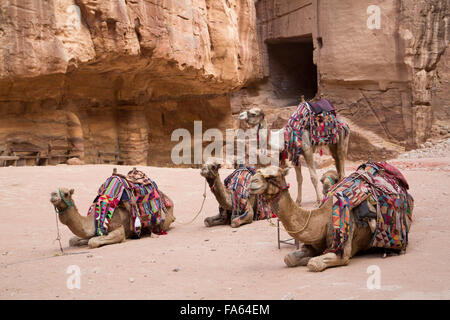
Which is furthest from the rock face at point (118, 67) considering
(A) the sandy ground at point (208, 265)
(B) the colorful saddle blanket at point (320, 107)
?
(B) the colorful saddle blanket at point (320, 107)

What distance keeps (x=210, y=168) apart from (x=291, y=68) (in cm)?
1874

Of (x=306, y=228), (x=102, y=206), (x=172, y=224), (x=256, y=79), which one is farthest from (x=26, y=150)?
(x=256, y=79)

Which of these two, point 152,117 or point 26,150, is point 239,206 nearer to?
point 26,150

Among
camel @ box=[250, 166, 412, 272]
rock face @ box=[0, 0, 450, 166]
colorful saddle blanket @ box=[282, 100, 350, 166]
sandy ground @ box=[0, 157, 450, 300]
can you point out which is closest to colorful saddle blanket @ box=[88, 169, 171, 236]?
sandy ground @ box=[0, 157, 450, 300]

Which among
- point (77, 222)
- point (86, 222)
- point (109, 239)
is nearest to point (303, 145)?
Answer: point (109, 239)

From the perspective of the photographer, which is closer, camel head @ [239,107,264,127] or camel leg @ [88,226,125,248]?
camel leg @ [88,226,125,248]

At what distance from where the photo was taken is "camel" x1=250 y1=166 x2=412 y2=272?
4.26m

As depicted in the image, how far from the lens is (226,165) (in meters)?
16.2

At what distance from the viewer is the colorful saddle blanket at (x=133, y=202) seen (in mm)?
6020

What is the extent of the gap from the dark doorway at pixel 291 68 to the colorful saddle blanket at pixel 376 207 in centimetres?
1898

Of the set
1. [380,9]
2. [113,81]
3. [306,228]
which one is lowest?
[306,228]

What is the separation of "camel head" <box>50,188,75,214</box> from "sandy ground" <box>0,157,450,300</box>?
20.2 inches

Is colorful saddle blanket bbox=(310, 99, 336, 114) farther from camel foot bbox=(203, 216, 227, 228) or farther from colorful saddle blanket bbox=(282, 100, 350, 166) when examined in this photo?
camel foot bbox=(203, 216, 227, 228)

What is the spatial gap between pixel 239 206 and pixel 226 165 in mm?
9247
